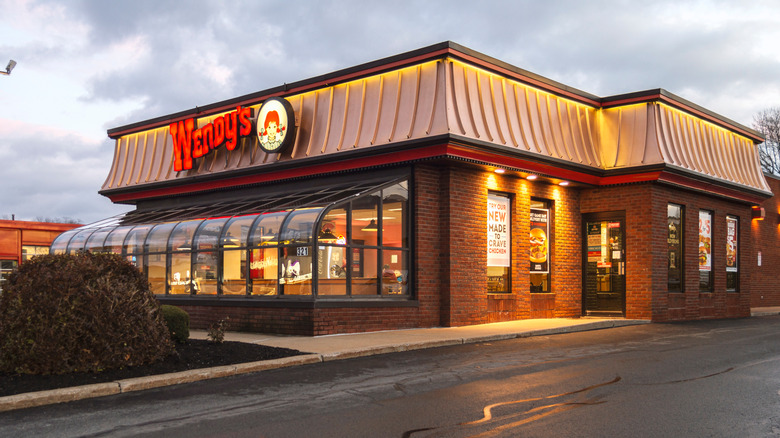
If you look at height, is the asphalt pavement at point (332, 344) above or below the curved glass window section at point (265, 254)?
below

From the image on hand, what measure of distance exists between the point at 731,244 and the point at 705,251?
243cm

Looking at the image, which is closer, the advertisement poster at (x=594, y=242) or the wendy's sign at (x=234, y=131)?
the wendy's sign at (x=234, y=131)

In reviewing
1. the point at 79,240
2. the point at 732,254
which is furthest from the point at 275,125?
the point at 732,254

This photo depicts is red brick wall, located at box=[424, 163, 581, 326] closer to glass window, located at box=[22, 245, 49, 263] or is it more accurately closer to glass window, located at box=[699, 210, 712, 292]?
glass window, located at box=[699, 210, 712, 292]

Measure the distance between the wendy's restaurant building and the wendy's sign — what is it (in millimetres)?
55

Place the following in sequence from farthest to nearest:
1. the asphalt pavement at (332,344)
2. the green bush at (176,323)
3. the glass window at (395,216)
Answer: the glass window at (395,216) < the green bush at (176,323) < the asphalt pavement at (332,344)

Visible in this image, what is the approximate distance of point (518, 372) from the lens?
1044cm

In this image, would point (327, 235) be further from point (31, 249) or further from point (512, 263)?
point (31, 249)

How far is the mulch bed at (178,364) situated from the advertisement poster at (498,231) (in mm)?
7993

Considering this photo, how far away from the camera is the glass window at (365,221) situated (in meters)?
16.2

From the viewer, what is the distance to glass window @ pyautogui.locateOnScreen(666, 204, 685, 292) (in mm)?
21547

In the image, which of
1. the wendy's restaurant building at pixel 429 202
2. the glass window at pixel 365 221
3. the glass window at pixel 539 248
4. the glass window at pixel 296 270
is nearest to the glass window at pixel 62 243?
the wendy's restaurant building at pixel 429 202

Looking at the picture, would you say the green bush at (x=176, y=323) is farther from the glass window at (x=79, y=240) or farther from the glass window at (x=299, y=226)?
the glass window at (x=79, y=240)

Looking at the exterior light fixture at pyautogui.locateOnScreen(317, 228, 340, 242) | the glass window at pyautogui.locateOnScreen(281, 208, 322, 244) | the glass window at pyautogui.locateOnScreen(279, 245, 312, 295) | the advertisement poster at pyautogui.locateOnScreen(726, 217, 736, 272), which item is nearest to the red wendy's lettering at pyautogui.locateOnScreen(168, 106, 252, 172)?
the glass window at pyautogui.locateOnScreen(281, 208, 322, 244)
